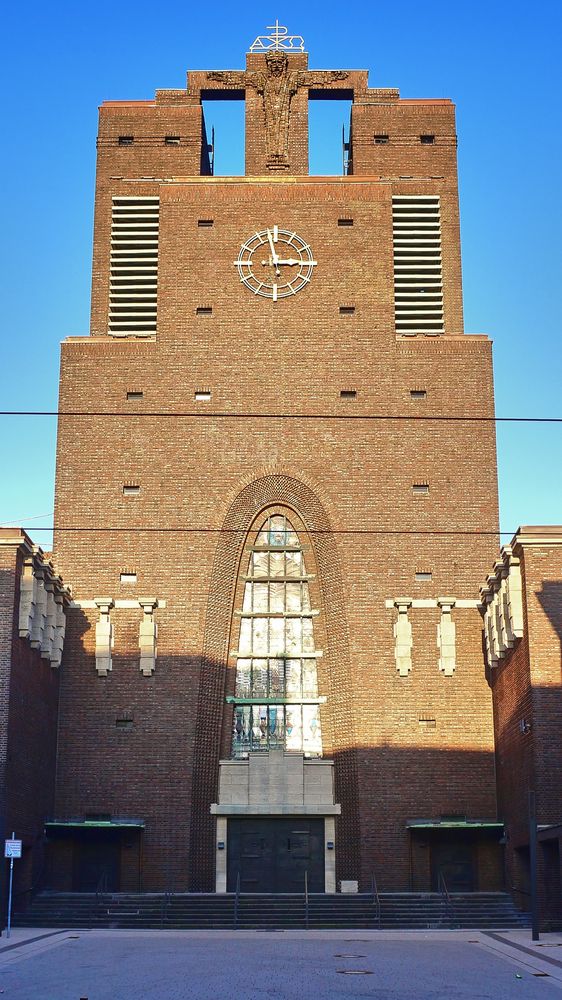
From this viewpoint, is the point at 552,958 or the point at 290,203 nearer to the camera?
the point at 552,958

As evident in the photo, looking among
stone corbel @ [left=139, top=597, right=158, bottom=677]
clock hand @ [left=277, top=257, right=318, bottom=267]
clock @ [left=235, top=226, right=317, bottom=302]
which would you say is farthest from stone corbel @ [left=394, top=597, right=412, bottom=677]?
clock hand @ [left=277, top=257, right=318, bottom=267]

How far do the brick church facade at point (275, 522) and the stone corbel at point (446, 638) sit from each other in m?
0.08

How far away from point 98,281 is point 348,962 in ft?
76.1

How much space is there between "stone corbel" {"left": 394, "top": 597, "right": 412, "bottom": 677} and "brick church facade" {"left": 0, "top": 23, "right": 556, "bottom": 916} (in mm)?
49

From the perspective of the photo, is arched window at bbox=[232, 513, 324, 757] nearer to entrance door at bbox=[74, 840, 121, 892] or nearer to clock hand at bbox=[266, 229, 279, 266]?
entrance door at bbox=[74, 840, 121, 892]

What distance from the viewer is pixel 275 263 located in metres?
38.3

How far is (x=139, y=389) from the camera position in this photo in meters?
37.1

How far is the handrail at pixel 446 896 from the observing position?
29.8 metres

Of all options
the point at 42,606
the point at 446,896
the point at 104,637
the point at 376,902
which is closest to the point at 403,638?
the point at 446,896

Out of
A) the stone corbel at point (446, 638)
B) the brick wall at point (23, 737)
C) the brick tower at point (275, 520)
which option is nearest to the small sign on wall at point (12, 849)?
the brick wall at point (23, 737)

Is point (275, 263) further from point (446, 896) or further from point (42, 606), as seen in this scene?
point (446, 896)

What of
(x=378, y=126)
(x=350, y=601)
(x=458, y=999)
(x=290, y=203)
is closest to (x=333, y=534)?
(x=350, y=601)

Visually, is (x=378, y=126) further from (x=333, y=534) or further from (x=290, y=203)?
(x=333, y=534)

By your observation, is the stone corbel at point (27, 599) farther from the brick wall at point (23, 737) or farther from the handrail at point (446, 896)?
the handrail at point (446, 896)
